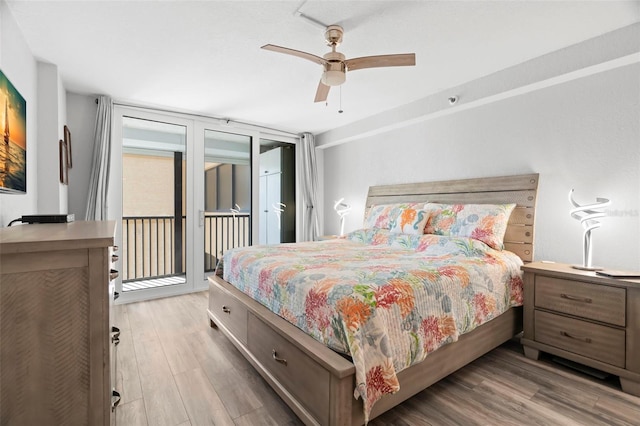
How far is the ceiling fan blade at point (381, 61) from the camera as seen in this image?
6.80 feet

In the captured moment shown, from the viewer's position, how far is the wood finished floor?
171cm

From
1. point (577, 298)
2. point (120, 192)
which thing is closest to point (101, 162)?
point (120, 192)

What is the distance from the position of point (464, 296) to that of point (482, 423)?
2.30ft

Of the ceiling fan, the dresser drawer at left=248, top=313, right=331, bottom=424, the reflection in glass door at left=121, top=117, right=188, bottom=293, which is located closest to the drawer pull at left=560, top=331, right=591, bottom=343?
the dresser drawer at left=248, top=313, right=331, bottom=424

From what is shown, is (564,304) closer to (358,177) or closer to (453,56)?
(453,56)

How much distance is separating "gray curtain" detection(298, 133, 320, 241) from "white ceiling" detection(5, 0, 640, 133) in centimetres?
181

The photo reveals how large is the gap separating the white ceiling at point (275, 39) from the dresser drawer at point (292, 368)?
6.90 ft

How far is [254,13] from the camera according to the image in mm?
2070

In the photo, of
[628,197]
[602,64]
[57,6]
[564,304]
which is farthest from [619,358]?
[57,6]

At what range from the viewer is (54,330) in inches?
43.7

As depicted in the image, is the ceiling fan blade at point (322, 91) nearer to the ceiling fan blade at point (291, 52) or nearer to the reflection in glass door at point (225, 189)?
the ceiling fan blade at point (291, 52)

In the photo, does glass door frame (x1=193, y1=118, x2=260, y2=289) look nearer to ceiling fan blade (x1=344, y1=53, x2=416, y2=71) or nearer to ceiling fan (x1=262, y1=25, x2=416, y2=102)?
ceiling fan (x1=262, y1=25, x2=416, y2=102)

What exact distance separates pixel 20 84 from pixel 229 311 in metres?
2.28

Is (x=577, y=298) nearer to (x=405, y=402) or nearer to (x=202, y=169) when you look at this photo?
(x=405, y=402)
